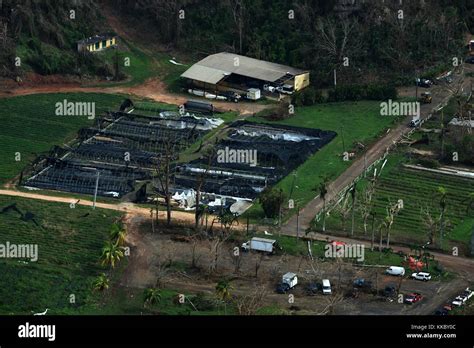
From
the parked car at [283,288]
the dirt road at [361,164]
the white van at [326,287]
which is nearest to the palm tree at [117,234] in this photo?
the parked car at [283,288]

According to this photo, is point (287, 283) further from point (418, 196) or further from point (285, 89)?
point (285, 89)

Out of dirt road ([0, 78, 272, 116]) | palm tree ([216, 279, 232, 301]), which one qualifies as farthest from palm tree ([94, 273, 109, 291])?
dirt road ([0, 78, 272, 116])

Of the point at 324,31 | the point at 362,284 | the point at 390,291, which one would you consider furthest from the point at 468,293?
the point at 324,31

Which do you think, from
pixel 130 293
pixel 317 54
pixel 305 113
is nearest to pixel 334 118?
pixel 305 113

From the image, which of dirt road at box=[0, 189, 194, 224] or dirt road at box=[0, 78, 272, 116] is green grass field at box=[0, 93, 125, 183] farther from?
dirt road at box=[0, 189, 194, 224]

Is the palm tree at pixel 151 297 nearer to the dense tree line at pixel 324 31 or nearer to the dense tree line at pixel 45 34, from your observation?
the dense tree line at pixel 45 34
